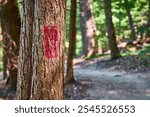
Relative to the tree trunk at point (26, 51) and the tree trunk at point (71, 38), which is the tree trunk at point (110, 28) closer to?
the tree trunk at point (71, 38)

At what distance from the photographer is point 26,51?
5.69 metres

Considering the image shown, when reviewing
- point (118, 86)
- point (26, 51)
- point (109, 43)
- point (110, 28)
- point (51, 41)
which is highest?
point (110, 28)

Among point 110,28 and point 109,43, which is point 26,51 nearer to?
point 110,28

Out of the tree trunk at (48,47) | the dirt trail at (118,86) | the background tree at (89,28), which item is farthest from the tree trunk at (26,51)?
the background tree at (89,28)

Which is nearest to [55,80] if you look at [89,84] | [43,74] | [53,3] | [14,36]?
[43,74]

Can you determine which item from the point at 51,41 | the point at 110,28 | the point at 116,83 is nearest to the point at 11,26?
the point at 116,83

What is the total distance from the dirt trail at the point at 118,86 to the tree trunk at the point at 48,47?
24.8 ft

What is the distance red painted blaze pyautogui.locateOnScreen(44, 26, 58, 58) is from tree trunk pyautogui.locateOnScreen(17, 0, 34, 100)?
80cm

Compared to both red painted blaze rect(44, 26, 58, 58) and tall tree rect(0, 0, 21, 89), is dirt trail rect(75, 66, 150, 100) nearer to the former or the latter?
tall tree rect(0, 0, 21, 89)

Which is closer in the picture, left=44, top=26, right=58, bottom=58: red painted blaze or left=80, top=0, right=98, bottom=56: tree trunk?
left=44, top=26, right=58, bottom=58: red painted blaze

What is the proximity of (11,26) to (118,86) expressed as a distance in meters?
4.78

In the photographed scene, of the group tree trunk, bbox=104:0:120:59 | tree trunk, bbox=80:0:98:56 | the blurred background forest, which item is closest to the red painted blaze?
the blurred background forest

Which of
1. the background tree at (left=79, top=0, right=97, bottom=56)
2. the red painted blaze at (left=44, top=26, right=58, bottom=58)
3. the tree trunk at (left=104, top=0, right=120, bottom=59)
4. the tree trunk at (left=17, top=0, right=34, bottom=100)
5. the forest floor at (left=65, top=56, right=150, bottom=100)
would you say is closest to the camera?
the red painted blaze at (left=44, top=26, right=58, bottom=58)

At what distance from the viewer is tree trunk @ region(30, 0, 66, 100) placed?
480 centimetres
